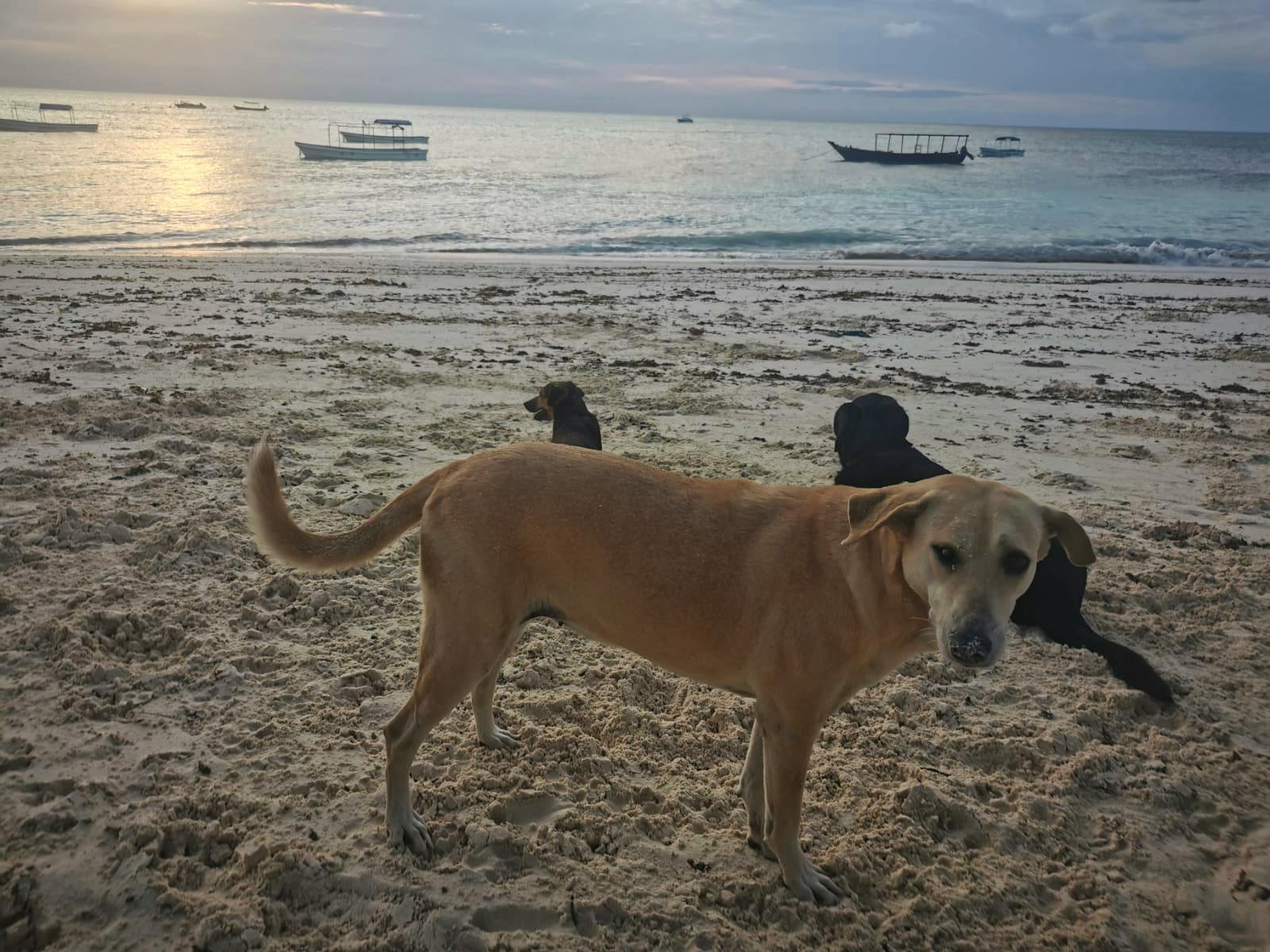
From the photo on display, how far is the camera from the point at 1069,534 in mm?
2873

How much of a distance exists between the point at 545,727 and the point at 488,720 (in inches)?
12.3

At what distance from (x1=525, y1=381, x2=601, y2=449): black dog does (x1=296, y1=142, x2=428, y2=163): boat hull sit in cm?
5590

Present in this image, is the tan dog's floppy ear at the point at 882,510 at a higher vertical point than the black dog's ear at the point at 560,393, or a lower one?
higher

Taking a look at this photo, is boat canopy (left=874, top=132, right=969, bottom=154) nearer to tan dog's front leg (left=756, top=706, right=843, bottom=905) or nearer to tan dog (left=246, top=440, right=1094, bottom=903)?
tan dog (left=246, top=440, right=1094, bottom=903)

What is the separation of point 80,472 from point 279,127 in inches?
4675

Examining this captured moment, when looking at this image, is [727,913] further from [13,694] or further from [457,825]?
[13,694]

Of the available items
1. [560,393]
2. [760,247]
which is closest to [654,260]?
[760,247]

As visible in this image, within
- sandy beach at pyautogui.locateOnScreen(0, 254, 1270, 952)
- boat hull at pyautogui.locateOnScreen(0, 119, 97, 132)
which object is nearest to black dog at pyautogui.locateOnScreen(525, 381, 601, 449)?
sandy beach at pyautogui.locateOnScreen(0, 254, 1270, 952)

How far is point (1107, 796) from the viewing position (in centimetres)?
350

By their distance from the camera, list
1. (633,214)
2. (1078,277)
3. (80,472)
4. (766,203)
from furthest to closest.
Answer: (766,203) < (633,214) < (1078,277) < (80,472)

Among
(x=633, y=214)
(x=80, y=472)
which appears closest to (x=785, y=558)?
A: (x=80, y=472)

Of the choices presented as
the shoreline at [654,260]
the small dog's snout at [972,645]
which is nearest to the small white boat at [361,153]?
the shoreline at [654,260]

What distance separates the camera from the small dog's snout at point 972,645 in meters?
2.44

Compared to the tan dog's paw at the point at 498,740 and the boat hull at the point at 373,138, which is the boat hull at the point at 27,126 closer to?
the boat hull at the point at 373,138
